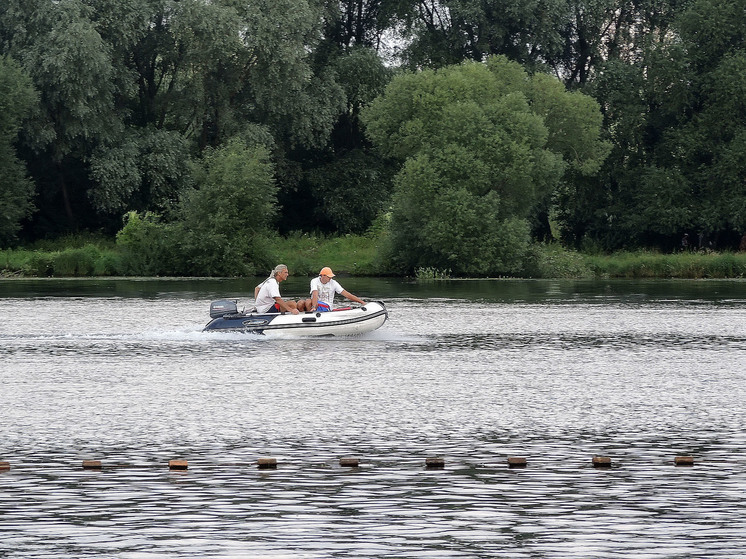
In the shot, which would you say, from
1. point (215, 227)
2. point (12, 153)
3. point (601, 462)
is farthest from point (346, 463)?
point (12, 153)

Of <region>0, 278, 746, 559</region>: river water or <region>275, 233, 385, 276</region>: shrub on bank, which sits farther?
<region>275, 233, 385, 276</region>: shrub on bank

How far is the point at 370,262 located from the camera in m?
70.1

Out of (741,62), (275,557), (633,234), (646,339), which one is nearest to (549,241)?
(633,234)

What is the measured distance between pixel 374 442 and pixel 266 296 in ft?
58.0

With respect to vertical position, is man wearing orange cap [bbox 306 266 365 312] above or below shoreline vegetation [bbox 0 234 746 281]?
below

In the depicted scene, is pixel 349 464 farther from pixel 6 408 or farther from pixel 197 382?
pixel 197 382

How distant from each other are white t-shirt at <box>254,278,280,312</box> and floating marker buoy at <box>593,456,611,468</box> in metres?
19.5

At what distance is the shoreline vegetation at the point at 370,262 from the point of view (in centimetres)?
6725

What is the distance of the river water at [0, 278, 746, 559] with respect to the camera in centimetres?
1170

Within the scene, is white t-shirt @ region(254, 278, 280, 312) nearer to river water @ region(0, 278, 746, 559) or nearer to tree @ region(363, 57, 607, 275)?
river water @ region(0, 278, 746, 559)

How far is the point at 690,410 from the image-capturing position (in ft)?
65.1

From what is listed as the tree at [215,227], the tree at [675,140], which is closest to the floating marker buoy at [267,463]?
the tree at [215,227]

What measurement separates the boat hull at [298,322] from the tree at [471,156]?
3118 centimetres

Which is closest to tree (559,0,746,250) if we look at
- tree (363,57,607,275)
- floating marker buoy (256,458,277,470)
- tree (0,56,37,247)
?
tree (363,57,607,275)
